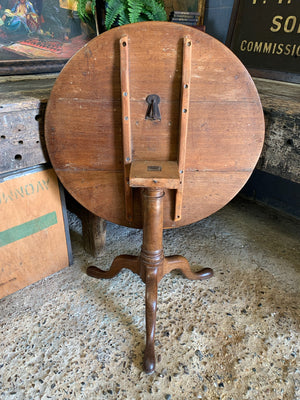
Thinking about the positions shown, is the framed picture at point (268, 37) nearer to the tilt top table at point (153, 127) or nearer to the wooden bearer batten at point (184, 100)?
the tilt top table at point (153, 127)

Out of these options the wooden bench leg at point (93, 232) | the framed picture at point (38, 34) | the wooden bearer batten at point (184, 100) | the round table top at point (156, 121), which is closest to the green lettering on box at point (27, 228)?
the wooden bench leg at point (93, 232)

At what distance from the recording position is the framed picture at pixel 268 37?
1696mm

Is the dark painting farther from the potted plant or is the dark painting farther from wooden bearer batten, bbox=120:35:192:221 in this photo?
wooden bearer batten, bbox=120:35:192:221

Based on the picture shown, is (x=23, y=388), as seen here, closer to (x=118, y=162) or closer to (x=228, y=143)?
(x=118, y=162)

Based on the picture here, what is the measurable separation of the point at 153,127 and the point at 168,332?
0.92m

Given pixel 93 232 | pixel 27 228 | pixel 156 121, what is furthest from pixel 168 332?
pixel 156 121

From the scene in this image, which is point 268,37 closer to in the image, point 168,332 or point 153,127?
point 153,127

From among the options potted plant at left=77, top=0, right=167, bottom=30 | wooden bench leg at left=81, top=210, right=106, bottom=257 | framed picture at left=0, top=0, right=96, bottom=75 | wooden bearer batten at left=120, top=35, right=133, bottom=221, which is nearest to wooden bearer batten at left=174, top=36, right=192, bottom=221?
wooden bearer batten at left=120, top=35, right=133, bottom=221

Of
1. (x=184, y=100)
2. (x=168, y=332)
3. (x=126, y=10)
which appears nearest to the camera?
(x=184, y=100)

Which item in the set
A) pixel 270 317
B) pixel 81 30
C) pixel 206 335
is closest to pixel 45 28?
pixel 81 30

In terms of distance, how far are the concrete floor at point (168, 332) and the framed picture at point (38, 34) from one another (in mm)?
1126

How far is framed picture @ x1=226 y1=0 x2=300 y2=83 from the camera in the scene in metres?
1.70

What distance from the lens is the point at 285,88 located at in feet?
5.21

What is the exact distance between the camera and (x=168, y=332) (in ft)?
4.51
